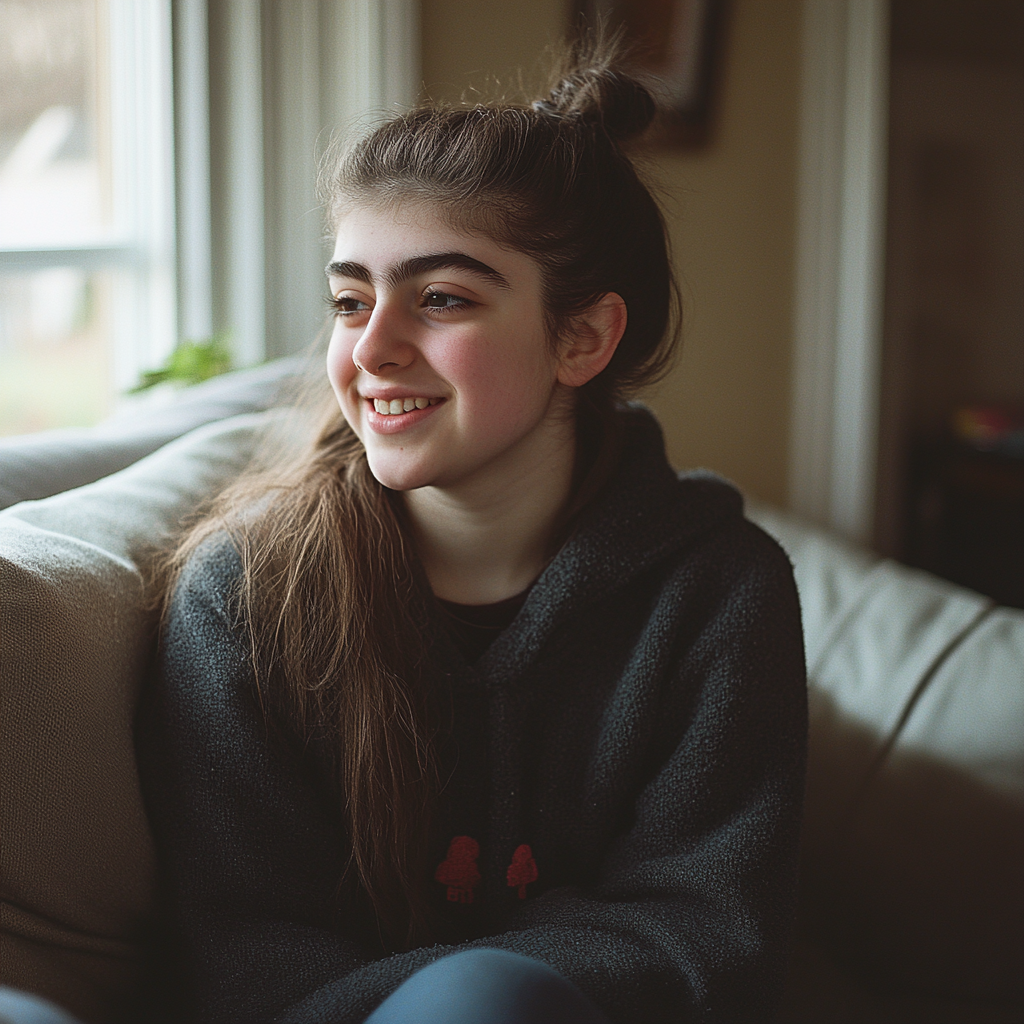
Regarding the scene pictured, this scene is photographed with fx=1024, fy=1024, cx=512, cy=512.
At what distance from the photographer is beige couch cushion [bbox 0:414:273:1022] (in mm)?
678

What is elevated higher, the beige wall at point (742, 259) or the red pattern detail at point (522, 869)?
the beige wall at point (742, 259)

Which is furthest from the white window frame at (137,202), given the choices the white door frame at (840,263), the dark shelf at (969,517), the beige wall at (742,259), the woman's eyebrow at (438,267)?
the dark shelf at (969,517)

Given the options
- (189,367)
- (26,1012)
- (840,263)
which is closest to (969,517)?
(840,263)

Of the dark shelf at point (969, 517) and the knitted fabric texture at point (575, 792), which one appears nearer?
the knitted fabric texture at point (575, 792)

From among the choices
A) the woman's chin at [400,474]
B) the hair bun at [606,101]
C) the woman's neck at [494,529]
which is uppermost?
the hair bun at [606,101]

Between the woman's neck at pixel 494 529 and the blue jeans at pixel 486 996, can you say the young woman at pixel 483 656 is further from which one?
the blue jeans at pixel 486 996

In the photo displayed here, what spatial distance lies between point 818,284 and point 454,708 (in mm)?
1766

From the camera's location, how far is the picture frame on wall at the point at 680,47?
78.4 inches

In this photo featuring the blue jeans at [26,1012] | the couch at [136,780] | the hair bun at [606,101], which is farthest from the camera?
the hair bun at [606,101]

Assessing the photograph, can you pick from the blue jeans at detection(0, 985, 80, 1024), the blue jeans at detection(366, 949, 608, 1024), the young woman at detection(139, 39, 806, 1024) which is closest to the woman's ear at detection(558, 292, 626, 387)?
the young woman at detection(139, 39, 806, 1024)

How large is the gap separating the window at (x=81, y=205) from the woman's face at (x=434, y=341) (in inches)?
33.0

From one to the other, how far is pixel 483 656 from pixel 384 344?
281mm

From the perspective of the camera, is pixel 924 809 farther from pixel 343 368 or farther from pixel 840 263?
pixel 840 263

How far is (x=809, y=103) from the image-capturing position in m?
2.28
